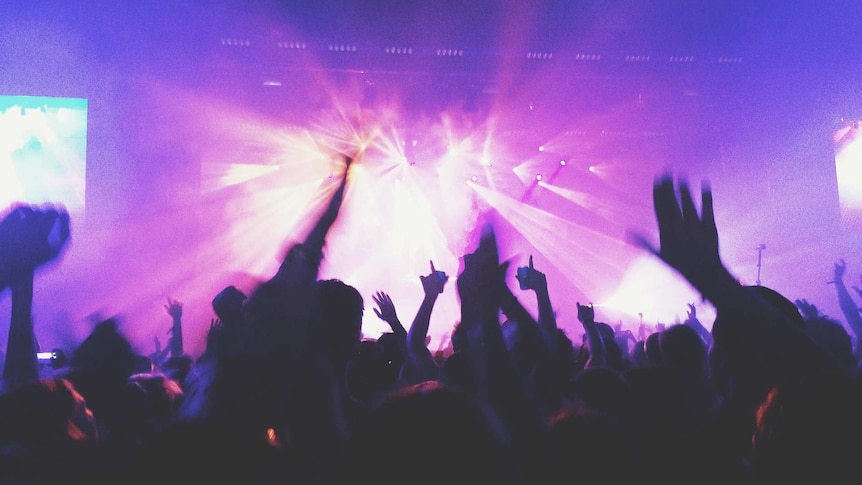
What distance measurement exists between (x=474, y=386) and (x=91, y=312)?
834 centimetres

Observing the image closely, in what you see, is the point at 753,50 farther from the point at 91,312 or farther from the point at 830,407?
the point at 91,312

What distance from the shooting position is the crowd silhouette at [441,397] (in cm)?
87

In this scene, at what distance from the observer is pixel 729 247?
1084 cm

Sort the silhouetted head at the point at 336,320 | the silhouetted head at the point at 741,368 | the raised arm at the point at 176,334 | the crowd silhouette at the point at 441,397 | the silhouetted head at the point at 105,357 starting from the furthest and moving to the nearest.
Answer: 1. the raised arm at the point at 176,334
2. the silhouetted head at the point at 105,357
3. the silhouetted head at the point at 336,320
4. the silhouetted head at the point at 741,368
5. the crowd silhouette at the point at 441,397

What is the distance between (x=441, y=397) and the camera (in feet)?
2.96

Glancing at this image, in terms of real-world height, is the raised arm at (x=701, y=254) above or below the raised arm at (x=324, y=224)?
below

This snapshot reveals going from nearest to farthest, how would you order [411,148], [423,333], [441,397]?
[441,397]
[423,333]
[411,148]

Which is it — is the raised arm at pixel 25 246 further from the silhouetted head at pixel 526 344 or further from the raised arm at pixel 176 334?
the raised arm at pixel 176 334

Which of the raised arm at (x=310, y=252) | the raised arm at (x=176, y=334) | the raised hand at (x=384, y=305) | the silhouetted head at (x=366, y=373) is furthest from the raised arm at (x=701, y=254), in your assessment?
the raised arm at (x=176, y=334)

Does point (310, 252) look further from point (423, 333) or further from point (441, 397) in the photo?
point (441, 397)

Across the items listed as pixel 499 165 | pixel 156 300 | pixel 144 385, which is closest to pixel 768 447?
pixel 144 385

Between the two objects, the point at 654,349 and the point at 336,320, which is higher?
the point at 336,320

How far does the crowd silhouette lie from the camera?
2.84 ft

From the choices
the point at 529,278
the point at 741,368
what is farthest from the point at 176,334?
the point at 741,368
